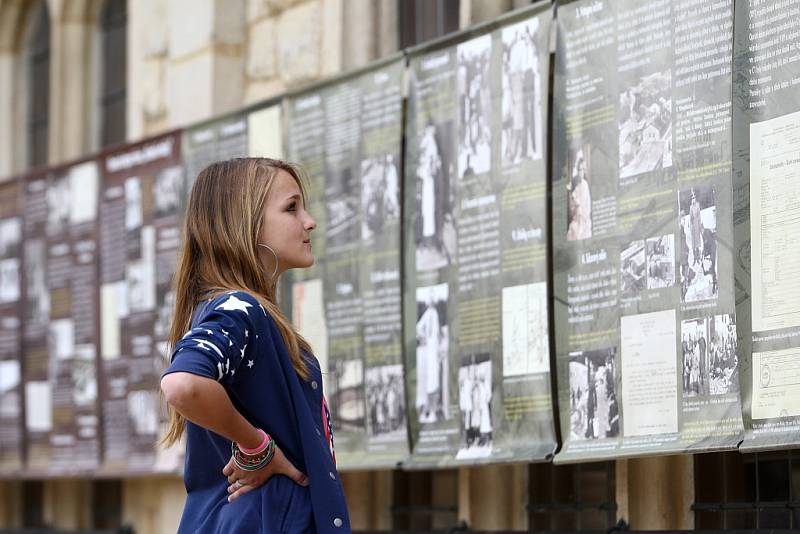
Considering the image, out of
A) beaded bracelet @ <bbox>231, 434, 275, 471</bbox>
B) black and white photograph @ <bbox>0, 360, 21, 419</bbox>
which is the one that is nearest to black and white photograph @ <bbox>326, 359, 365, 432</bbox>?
black and white photograph @ <bbox>0, 360, 21, 419</bbox>

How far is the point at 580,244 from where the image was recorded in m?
6.33

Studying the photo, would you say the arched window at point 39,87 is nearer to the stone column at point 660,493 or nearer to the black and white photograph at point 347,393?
the black and white photograph at point 347,393

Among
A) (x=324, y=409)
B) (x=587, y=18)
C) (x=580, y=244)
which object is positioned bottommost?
(x=324, y=409)

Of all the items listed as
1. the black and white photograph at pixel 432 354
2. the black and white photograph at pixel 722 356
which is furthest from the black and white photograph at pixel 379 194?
the black and white photograph at pixel 722 356

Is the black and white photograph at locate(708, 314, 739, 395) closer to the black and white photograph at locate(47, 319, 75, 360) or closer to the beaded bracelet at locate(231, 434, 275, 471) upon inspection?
the beaded bracelet at locate(231, 434, 275, 471)

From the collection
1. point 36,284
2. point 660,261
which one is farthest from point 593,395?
point 36,284

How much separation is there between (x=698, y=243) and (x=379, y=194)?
223 centimetres

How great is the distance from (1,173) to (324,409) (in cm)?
907

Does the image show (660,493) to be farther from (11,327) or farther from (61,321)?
(11,327)

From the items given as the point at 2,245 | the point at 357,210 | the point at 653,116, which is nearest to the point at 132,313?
the point at 2,245

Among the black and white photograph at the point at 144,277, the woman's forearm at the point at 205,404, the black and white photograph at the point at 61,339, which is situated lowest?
the woman's forearm at the point at 205,404

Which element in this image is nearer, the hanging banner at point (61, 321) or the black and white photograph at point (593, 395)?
the black and white photograph at point (593, 395)

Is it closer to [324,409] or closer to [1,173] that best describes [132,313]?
[1,173]

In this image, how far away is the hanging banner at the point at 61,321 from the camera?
9.80 meters
